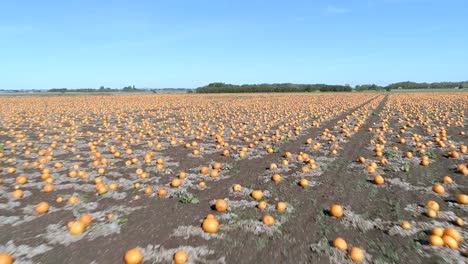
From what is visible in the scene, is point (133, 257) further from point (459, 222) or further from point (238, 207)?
point (459, 222)

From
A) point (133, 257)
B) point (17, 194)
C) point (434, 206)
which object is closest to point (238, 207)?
point (133, 257)

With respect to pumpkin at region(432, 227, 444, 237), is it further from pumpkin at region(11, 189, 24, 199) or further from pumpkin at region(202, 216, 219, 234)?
pumpkin at region(11, 189, 24, 199)

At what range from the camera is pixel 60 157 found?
991cm

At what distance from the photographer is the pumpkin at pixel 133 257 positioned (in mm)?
3887

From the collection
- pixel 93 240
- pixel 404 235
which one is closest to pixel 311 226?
pixel 404 235

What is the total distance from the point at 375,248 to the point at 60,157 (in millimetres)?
10111

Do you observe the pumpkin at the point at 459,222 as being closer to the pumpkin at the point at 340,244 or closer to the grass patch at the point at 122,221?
the pumpkin at the point at 340,244

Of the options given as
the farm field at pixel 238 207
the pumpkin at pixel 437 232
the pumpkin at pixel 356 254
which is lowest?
the farm field at pixel 238 207

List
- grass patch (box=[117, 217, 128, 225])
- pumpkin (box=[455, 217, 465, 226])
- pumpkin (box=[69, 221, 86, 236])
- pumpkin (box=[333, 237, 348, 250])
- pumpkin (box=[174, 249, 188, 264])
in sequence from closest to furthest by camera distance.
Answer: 1. pumpkin (box=[174, 249, 188, 264])
2. pumpkin (box=[333, 237, 348, 250])
3. pumpkin (box=[69, 221, 86, 236])
4. pumpkin (box=[455, 217, 465, 226])
5. grass patch (box=[117, 217, 128, 225])

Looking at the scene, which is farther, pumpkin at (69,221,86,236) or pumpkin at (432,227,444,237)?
pumpkin at (69,221,86,236)

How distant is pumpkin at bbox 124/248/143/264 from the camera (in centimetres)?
389

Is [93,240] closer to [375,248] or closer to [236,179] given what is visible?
[236,179]

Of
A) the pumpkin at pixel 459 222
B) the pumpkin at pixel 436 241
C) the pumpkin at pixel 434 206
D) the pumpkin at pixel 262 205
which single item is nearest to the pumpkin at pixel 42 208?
the pumpkin at pixel 262 205

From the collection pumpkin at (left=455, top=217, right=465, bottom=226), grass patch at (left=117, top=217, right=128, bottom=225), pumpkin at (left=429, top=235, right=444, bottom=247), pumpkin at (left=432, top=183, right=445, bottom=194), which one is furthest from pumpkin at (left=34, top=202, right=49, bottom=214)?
pumpkin at (left=432, top=183, right=445, bottom=194)
